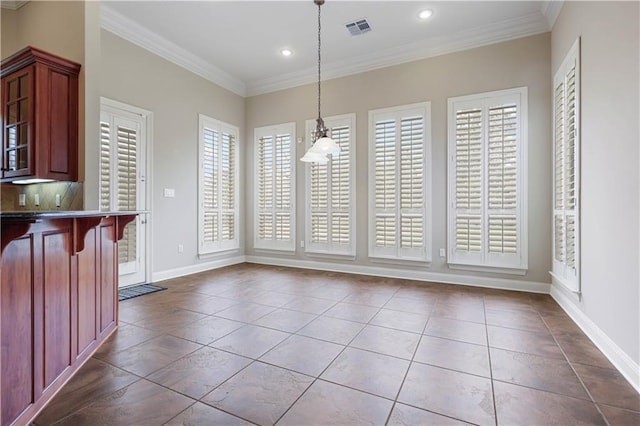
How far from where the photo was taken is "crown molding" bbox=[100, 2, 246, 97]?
13.2ft

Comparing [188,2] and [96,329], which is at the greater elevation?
[188,2]

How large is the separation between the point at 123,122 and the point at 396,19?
3.87 m

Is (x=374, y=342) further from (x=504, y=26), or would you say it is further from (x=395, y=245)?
(x=504, y=26)

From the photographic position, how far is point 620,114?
7.42ft

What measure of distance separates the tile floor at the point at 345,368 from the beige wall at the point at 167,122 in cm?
145

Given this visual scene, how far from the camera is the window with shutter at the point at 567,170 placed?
3051mm

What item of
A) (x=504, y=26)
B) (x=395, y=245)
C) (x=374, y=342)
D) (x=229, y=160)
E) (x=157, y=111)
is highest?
(x=504, y=26)

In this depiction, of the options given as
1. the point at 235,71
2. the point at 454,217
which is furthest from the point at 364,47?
the point at 454,217

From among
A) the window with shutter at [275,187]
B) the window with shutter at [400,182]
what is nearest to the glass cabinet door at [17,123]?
the window with shutter at [275,187]

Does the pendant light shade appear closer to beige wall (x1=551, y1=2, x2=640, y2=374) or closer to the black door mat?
beige wall (x1=551, y1=2, x2=640, y2=374)

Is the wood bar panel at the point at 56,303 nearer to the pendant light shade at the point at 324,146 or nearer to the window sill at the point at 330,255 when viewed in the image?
the pendant light shade at the point at 324,146

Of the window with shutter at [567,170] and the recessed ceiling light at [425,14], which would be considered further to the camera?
the recessed ceiling light at [425,14]

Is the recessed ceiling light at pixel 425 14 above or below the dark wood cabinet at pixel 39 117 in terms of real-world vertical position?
above

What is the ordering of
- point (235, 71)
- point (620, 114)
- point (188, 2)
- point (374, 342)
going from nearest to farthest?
1. point (620, 114)
2. point (374, 342)
3. point (188, 2)
4. point (235, 71)
